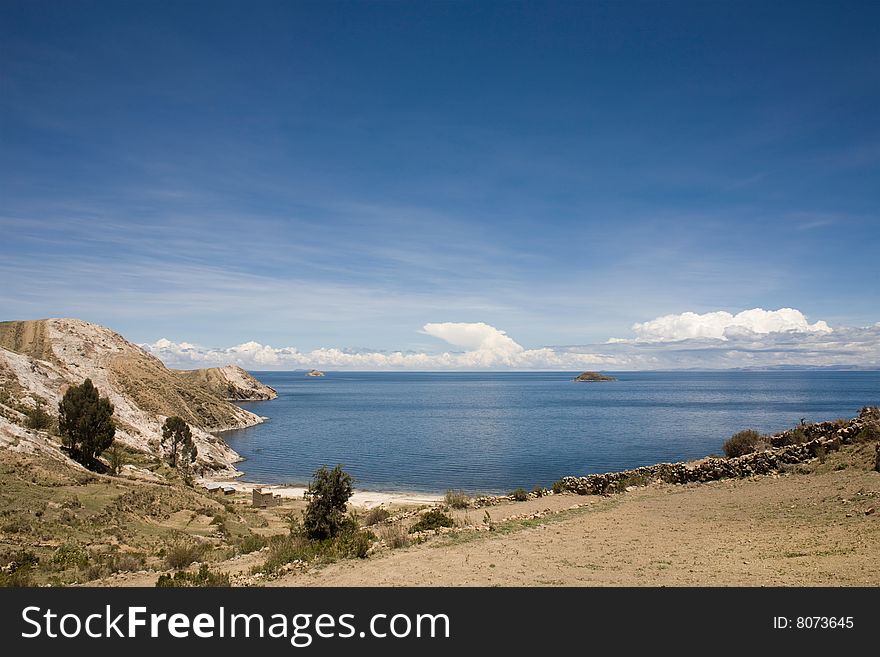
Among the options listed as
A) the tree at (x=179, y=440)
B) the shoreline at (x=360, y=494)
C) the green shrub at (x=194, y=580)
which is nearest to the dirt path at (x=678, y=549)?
the green shrub at (x=194, y=580)

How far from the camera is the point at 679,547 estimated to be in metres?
14.6

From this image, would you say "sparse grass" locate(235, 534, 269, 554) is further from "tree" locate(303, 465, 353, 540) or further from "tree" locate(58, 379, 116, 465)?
"tree" locate(58, 379, 116, 465)

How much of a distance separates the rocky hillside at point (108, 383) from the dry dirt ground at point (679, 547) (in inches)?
1295

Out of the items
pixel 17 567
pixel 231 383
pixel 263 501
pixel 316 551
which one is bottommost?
pixel 231 383

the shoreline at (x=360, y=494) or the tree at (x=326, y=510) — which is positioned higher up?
the tree at (x=326, y=510)

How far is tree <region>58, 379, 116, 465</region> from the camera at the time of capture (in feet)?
124

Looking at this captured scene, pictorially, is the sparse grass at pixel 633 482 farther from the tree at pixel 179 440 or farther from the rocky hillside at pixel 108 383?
the tree at pixel 179 440

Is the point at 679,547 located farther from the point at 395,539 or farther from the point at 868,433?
the point at 868,433

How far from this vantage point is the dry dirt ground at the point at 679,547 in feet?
38.0

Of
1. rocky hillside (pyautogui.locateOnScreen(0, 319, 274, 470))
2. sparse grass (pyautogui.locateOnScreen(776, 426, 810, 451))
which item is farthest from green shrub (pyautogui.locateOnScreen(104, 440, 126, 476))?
sparse grass (pyautogui.locateOnScreen(776, 426, 810, 451))

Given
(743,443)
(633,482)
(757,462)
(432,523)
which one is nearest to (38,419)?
(432,523)

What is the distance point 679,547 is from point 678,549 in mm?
303
